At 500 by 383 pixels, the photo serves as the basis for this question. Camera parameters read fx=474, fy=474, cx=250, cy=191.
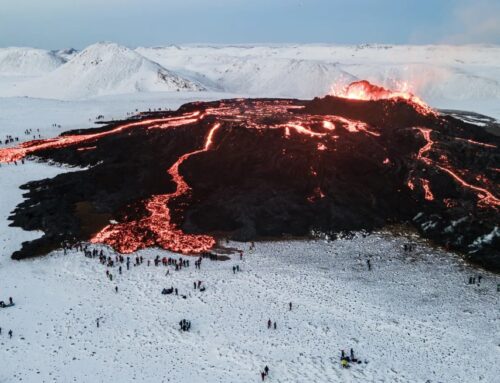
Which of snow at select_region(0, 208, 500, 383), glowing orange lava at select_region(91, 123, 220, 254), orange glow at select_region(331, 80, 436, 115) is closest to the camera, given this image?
snow at select_region(0, 208, 500, 383)

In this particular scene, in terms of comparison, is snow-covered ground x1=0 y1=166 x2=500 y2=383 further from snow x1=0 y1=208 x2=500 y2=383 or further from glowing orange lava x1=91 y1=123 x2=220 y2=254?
glowing orange lava x1=91 y1=123 x2=220 y2=254

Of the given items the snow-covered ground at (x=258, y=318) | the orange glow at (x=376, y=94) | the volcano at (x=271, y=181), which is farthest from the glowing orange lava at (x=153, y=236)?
the orange glow at (x=376, y=94)

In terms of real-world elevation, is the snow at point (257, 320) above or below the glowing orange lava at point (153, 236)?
below

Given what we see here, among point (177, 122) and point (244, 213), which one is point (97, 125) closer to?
point (177, 122)

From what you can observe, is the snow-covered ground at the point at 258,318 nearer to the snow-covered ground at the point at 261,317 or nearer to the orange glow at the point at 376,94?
the snow-covered ground at the point at 261,317

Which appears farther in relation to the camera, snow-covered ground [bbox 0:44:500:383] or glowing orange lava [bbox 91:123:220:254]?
glowing orange lava [bbox 91:123:220:254]

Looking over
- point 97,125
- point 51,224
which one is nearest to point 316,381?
point 51,224

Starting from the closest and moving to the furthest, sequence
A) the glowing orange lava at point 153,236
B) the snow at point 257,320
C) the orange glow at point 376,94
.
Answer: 1. the snow at point 257,320
2. the glowing orange lava at point 153,236
3. the orange glow at point 376,94

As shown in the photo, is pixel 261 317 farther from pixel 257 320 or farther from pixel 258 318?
pixel 257 320

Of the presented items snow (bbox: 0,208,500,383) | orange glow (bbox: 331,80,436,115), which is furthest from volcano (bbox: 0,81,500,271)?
snow (bbox: 0,208,500,383)
